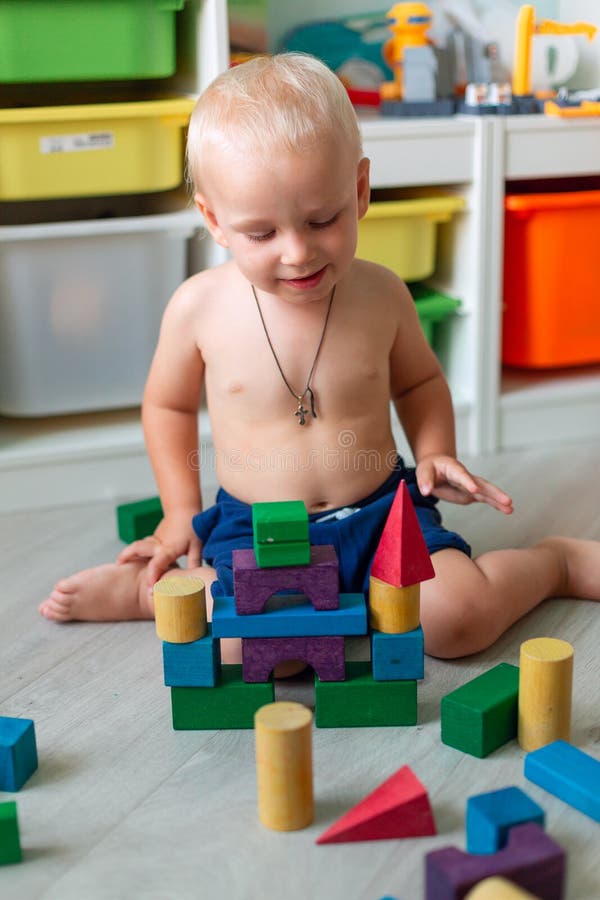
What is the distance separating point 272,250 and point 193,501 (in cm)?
35

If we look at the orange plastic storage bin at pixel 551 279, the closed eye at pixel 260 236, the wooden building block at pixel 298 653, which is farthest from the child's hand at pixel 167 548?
the orange plastic storage bin at pixel 551 279

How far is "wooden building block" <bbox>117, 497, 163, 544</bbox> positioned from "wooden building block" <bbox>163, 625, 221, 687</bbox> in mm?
429

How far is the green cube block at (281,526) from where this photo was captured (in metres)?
0.87

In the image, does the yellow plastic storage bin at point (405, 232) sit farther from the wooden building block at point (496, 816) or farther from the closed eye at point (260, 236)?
the wooden building block at point (496, 816)

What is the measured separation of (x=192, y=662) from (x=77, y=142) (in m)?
0.77

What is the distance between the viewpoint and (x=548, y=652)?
87 centimetres

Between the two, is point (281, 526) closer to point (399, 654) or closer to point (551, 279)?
point (399, 654)

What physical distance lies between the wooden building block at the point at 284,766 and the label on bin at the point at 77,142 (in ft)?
2.84

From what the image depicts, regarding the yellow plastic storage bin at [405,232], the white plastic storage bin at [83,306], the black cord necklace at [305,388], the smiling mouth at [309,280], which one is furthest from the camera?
the yellow plastic storage bin at [405,232]

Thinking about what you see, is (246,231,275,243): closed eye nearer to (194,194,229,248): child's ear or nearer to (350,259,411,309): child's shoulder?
(194,194,229,248): child's ear

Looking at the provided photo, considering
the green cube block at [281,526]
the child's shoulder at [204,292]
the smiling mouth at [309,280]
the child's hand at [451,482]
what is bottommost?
the child's hand at [451,482]

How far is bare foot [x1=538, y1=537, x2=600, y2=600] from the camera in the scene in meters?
1.17

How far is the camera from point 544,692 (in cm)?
88

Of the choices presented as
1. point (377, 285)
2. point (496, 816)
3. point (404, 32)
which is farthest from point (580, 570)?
point (404, 32)
